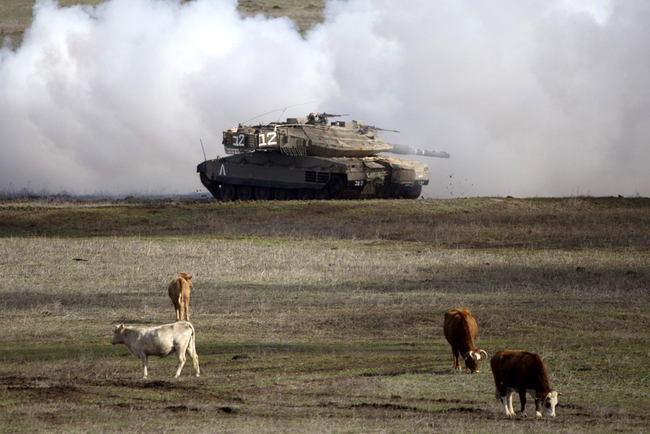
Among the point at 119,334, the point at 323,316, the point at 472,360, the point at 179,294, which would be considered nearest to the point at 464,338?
the point at 472,360

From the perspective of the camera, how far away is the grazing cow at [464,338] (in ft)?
31.8

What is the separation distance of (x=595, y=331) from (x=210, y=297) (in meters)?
7.71

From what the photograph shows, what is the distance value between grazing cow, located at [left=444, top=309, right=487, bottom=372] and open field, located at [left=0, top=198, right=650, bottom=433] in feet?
0.67

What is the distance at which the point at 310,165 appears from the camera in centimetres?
4019

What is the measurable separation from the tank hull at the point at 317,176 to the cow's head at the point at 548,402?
31.2m

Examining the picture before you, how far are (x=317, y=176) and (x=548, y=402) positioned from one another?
32837 millimetres

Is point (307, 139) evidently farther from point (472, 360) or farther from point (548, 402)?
point (548, 402)

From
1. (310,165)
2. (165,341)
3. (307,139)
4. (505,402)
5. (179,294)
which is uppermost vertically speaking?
(307,139)

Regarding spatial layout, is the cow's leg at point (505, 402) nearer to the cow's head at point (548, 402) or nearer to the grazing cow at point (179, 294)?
the cow's head at point (548, 402)

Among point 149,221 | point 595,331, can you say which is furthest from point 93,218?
point 595,331

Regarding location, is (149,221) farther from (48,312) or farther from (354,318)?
(354,318)

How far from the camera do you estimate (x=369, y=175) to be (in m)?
39.2

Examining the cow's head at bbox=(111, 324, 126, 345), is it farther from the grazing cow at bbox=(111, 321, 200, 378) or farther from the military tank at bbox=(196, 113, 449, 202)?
the military tank at bbox=(196, 113, 449, 202)

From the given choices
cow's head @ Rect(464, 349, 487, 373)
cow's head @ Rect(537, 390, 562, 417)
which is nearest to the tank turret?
Answer: cow's head @ Rect(464, 349, 487, 373)
